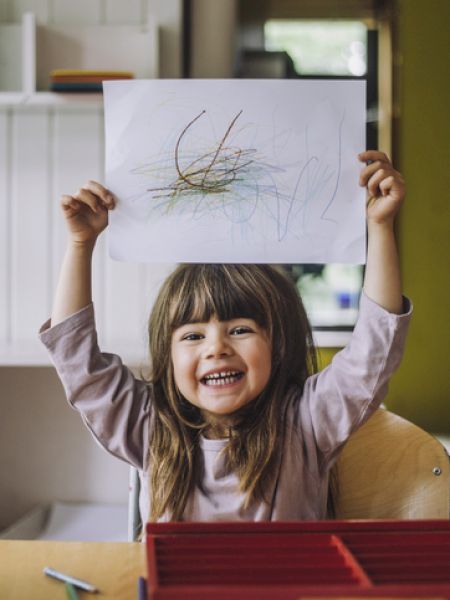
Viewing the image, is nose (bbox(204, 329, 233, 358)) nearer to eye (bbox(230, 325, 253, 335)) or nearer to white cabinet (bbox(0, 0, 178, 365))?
eye (bbox(230, 325, 253, 335))

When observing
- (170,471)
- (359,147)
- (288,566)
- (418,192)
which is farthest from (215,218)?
(418,192)

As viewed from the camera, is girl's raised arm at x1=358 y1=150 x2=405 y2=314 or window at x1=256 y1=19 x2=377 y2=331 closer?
girl's raised arm at x1=358 y1=150 x2=405 y2=314

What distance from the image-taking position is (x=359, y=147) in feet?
3.19

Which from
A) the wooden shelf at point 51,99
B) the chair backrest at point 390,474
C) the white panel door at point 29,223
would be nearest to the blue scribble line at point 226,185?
the chair backrest at point 390,474

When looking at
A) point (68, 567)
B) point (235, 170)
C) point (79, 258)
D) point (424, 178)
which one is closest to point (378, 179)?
point (235, 170)

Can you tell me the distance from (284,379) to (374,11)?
1.56 m

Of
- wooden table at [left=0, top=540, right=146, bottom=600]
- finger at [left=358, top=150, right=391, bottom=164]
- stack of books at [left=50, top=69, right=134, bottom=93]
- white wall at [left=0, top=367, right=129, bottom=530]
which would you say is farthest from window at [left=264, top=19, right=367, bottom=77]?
wooden table at [left=0, top=540, right=146, bottom=600]

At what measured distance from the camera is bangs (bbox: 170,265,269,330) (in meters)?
1.06

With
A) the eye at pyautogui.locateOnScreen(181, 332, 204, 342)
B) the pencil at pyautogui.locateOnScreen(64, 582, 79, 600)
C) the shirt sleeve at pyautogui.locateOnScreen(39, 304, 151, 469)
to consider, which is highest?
the eye at pyautogui.locateOnScreen(181, 332, 204, 342)

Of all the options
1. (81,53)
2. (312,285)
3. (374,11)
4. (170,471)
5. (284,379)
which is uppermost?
(374,11)

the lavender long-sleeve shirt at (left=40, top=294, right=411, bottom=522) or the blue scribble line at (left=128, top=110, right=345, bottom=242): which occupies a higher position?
the blue scribble line at (left=128, top=110, right=345, bottom=242)

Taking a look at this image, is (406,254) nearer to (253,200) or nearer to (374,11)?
(374,11)

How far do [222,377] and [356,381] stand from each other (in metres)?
0.18

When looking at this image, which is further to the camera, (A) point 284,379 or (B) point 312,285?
(B) point 312,285
